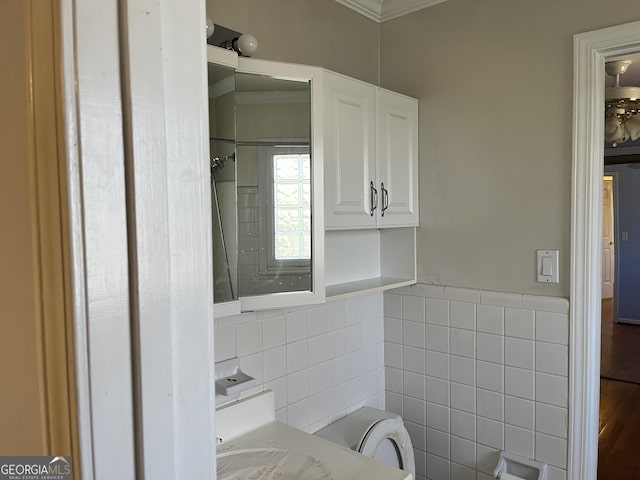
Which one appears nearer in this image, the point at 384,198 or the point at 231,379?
the point at 231,379

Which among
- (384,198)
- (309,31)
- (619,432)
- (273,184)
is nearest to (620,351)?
(619,432)

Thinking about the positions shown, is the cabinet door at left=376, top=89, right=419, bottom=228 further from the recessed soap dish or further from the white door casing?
the white door casing

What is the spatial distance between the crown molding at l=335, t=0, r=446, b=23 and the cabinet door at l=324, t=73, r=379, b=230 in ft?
1.73

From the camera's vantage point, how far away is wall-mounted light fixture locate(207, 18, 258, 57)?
1.50 meters

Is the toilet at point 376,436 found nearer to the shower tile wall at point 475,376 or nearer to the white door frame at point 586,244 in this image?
the shower tile wall at point 475,376

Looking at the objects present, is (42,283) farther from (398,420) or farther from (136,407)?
(398,420)

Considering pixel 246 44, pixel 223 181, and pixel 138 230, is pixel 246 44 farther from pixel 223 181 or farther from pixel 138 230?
pixel 138 230

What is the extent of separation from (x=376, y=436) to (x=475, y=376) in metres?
0.50

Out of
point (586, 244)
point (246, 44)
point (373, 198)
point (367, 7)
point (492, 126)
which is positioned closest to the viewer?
point (246, 44)

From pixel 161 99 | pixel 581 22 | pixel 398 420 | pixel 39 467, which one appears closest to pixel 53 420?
pixel 39 467

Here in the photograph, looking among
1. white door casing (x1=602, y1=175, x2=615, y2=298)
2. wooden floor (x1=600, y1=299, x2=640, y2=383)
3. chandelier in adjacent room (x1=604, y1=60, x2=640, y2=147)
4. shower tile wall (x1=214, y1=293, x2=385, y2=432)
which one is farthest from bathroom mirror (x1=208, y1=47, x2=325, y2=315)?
white door casing (x1=602, y1=175, x2=615, y2=298)

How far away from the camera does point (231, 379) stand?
5.50ft

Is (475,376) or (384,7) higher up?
(384,7)

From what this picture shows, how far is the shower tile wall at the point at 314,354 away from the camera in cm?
178
